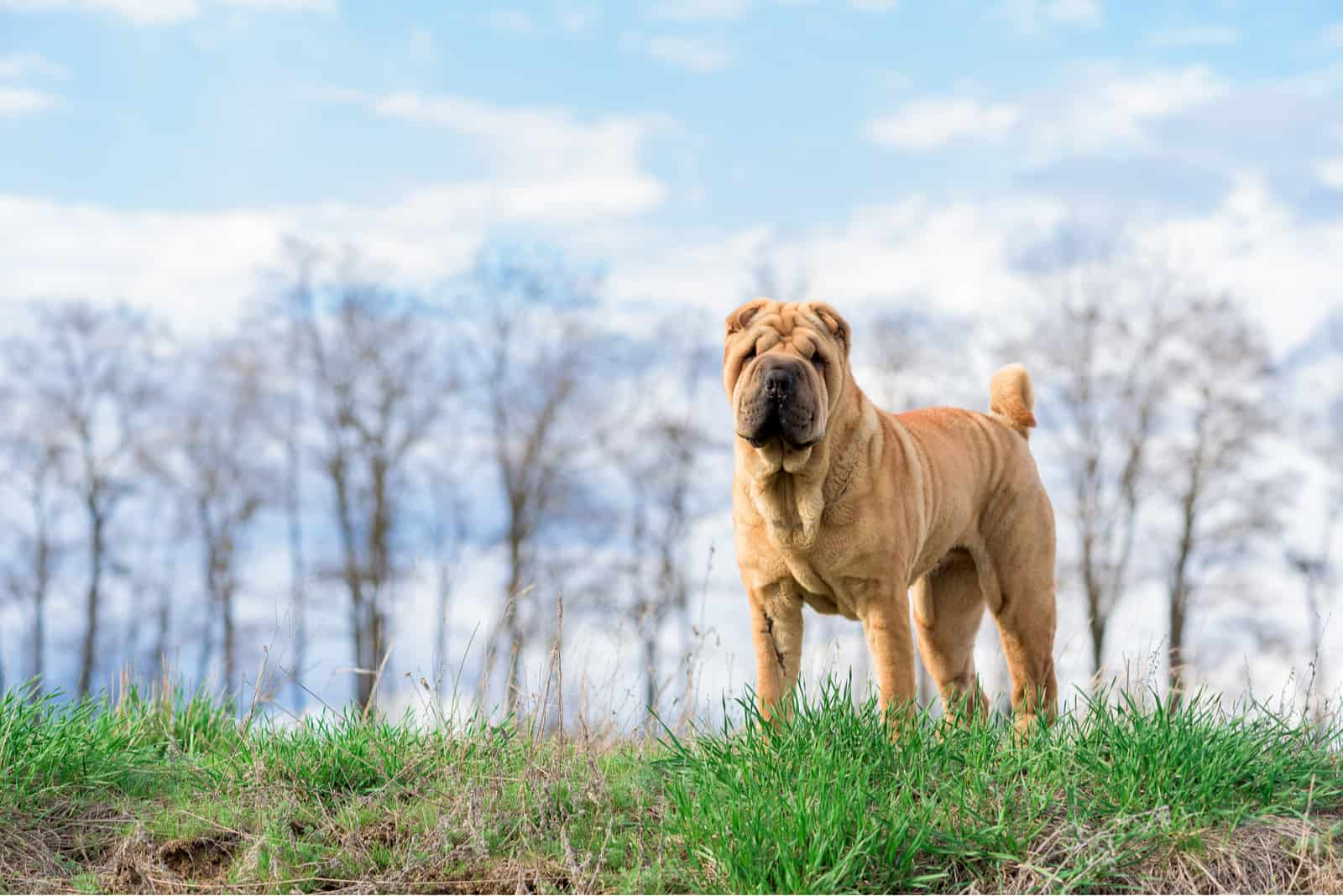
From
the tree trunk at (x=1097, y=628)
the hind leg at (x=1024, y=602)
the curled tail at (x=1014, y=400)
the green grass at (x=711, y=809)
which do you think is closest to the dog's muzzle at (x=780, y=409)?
the green grass at (x=711, y=809)

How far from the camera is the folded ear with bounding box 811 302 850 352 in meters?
5.29

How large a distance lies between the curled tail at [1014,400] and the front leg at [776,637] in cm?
229

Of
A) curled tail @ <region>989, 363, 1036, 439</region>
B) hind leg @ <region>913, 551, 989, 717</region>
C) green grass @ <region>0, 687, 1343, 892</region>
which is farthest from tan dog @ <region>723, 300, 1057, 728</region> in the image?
curled tail @ <region>989, 363, 1036, 439</region>

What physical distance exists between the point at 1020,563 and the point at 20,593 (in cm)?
2079

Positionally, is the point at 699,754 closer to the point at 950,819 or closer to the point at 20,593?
the point at 950,819

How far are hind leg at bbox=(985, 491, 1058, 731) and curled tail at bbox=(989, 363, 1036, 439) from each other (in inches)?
31.1

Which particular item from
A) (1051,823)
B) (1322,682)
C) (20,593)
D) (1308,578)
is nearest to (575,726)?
(1051,823)

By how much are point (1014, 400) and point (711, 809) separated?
12.7ft

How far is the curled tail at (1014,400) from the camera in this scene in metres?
7.05

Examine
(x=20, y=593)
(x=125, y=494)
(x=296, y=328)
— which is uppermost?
(x=296, y=328)

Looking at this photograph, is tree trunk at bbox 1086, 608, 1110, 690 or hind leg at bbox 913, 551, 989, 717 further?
tree trunk at bbox 1086, 608, 1110, 690

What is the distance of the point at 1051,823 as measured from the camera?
431 centimetres

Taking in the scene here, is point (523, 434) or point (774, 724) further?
point (523, 434)

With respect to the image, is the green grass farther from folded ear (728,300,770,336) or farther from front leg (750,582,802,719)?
folded ear (728,300,770,336)
